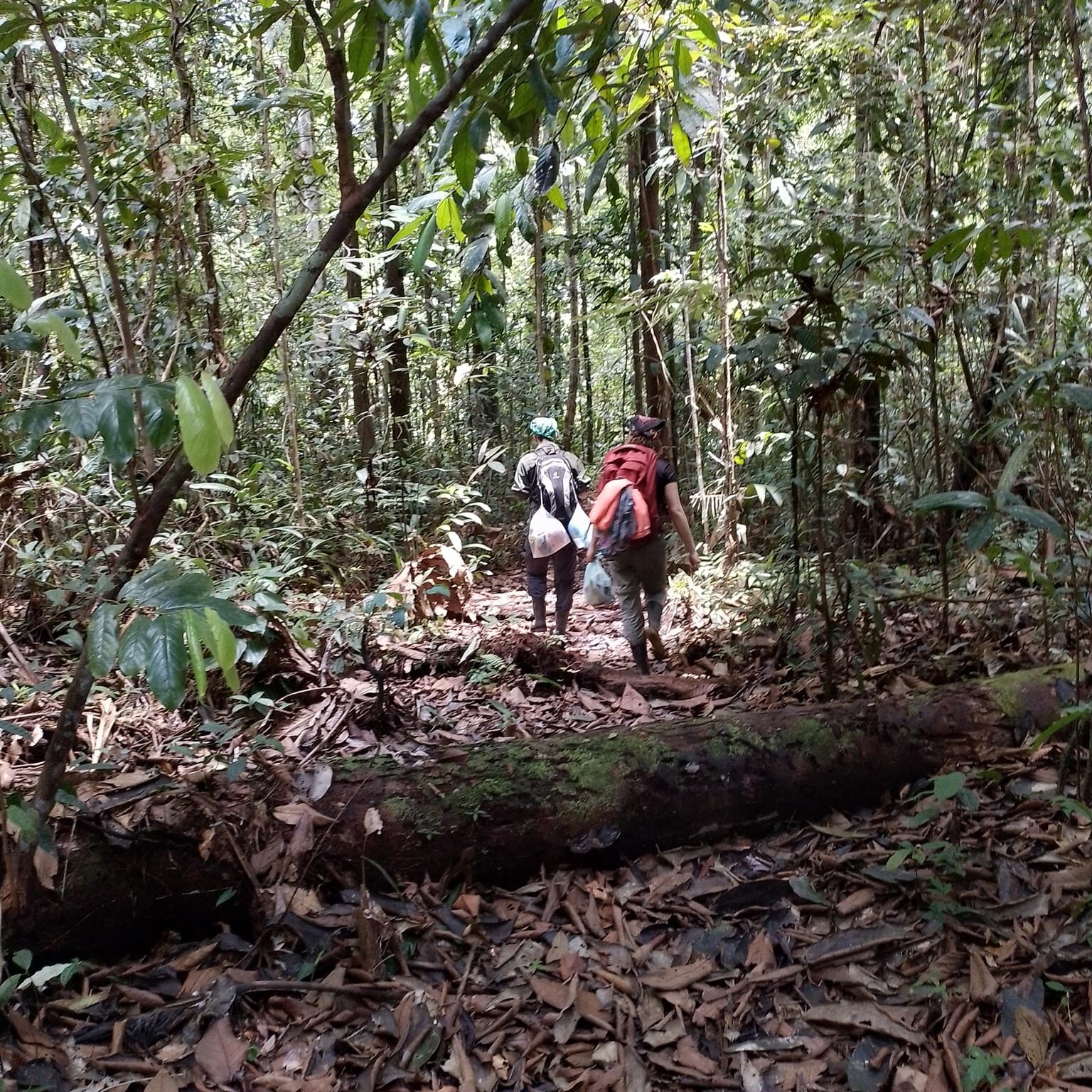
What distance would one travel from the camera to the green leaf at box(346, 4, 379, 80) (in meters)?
2.37

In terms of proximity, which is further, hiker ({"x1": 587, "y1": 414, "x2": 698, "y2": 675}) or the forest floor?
hiker ({"x1": 587, "y1": 414, "x2": 698, "y2": 675})

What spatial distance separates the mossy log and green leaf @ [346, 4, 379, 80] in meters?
2.36

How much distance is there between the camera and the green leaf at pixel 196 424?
1418 mm

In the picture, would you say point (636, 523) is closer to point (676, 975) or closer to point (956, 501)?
point (956, 501)

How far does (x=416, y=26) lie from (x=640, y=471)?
347cm

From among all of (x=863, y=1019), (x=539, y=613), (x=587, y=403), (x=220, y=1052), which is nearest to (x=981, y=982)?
(x=863, y=1019)

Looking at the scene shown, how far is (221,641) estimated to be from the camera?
159 centimetres

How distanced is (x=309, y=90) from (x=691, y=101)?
3.86 meters

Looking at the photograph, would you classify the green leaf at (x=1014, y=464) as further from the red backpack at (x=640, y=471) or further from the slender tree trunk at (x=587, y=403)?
the slender tree trunk at (x=587, y=403)

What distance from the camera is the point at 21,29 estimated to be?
2.16 m

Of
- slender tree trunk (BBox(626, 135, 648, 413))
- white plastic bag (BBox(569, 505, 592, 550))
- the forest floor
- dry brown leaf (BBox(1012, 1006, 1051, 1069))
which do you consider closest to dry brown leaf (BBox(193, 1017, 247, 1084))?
the forest floor

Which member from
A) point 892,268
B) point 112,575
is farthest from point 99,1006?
point 892,268

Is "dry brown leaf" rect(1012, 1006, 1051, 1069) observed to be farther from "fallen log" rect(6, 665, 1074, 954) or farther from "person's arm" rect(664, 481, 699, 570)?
"person's arm" rect(664, 481, 699, 570)

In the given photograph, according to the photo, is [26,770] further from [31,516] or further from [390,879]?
[31,516]
